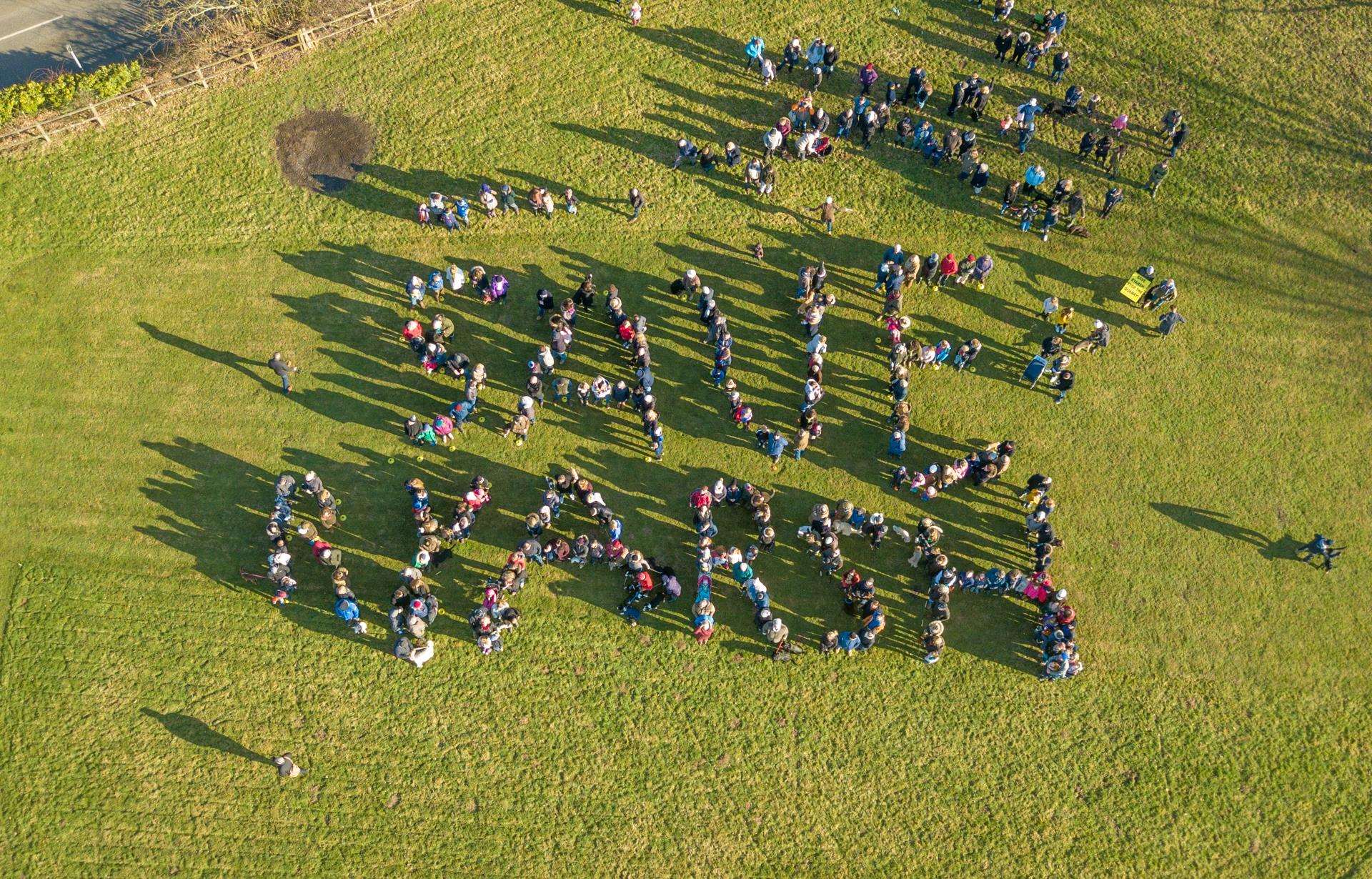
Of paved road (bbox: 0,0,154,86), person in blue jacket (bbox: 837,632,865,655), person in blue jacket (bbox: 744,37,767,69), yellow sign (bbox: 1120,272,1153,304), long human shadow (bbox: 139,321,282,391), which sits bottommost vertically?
person in blue jacket (bbox: 837,632,865,655)

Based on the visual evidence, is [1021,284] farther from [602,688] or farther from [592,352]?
[602,688]

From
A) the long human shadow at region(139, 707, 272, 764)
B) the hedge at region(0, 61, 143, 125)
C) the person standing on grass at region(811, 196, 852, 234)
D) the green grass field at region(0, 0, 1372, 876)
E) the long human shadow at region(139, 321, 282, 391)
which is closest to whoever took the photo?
the green grass field at region(0, 0, 1372, 876)

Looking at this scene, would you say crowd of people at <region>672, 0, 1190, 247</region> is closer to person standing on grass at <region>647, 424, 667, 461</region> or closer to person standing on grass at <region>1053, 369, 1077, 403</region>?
person standing on grass at <region>1053, 369, 1077, 403</region>

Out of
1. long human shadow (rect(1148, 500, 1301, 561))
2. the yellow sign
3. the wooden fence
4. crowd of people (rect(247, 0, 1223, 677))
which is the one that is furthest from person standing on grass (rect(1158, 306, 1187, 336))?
the wooden fence

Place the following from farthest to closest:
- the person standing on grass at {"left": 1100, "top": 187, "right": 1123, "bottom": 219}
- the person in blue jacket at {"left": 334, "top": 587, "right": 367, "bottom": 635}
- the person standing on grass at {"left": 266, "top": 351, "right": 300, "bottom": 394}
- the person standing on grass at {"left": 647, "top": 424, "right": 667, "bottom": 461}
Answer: the person standing on grass at {"left": 1100, "top": 187, "right": 1123, "bottom": 219} < the person standing on grass at {"left": 266, "top": 351, "right": 300, "bottom": 394} < the person standing on grass at {"left": 647, "top": 424, "right": 667, "bottom": 461} < the person in blue jacket at {"left": 334, "top": 587, "right": 367, "bottom": 635}

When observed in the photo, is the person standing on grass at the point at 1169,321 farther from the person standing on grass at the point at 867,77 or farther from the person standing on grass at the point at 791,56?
the person standing on grass at the point at 791,56

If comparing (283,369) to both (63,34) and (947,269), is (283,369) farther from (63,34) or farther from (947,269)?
(947,269)

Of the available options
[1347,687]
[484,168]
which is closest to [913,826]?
[1347,687]

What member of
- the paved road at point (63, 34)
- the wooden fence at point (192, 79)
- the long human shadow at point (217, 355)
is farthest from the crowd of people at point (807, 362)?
the paved road at point (63, 34)
